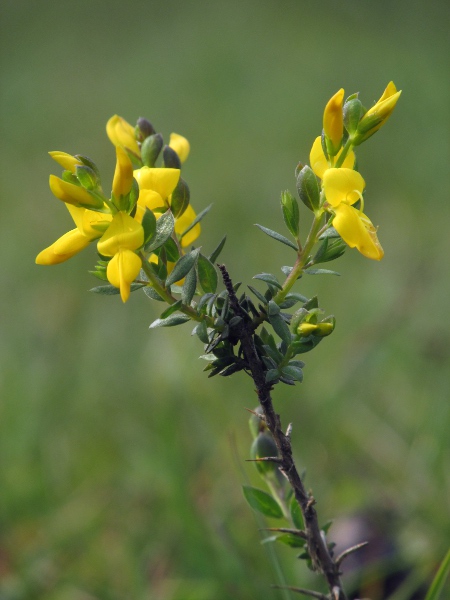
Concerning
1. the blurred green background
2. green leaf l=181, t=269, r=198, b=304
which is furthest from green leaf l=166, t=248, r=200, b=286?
the blurred green background

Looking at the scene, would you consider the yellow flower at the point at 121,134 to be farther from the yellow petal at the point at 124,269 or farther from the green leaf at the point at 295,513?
the green leaf at the point at 295,513

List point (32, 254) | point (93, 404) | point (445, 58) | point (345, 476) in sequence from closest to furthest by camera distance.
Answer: point (345, 476) < point (93, 404) < point (32, 254) < point (445, 58)

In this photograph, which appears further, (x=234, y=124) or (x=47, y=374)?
(x=234, y=124)

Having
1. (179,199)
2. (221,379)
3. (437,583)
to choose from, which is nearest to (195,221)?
(179,199)

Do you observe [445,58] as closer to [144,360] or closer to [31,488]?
[144,360]

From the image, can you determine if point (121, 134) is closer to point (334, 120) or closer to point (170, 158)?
point (170, 158)

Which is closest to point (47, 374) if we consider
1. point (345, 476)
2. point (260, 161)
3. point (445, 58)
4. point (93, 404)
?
point (93, 404)
